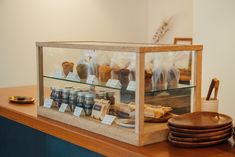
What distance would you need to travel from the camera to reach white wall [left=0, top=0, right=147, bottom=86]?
13.2ft

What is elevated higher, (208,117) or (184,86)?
(184,86)

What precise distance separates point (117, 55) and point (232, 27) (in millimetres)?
1996

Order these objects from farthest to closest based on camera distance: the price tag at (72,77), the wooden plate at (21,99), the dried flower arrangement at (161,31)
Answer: the dried flower arrangement at (161,31), the wooden plate at (21,99), the price tag at (72,77)

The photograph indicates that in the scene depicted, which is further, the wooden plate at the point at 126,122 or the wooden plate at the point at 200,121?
the wooden plate at the point at 126,122

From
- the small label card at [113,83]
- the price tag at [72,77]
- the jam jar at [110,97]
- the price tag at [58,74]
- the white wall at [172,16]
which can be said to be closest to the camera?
the small label card at [113,83]

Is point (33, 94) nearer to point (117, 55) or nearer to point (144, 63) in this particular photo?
point (117, 55)

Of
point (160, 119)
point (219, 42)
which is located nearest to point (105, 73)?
point (160, 119)

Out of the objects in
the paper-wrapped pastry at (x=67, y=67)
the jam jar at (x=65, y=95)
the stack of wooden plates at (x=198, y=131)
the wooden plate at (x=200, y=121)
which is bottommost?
the stack of wooden plates at (x=198, y=131)

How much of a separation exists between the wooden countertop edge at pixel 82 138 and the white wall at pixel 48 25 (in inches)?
81.0

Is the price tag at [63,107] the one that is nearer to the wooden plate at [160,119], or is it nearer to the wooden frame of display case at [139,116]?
the wooden frame of display case at [139,116]

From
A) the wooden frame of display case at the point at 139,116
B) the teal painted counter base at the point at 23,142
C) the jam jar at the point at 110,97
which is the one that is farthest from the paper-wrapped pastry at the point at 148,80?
the teal painted counter base at the point at 23,142

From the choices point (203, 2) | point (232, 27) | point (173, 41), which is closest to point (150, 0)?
point (173, 41)

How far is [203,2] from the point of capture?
3.51 m

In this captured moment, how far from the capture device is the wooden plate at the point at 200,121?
1.39 meters
